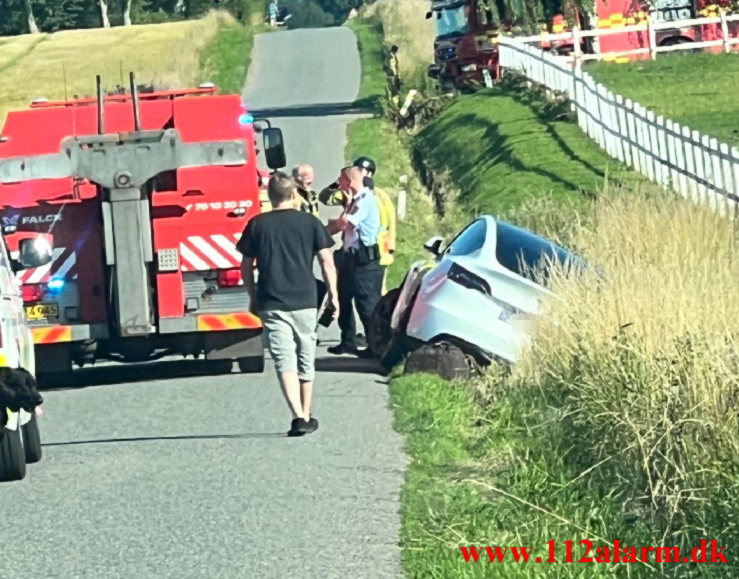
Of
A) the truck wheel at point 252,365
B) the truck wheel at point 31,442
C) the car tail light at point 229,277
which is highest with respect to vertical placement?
the car tail light at point 229,277

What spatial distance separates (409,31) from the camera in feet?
209

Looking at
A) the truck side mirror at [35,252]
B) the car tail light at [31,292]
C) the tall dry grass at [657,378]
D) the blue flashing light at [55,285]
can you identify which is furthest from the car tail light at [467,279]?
the car tail light at [31,292]

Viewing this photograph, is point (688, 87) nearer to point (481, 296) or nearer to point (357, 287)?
point (357, 287)

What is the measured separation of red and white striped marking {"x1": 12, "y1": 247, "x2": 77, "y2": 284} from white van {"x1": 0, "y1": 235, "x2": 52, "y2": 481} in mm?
3737

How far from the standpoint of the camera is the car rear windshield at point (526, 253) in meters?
14.2

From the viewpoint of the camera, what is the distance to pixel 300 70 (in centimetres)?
5831

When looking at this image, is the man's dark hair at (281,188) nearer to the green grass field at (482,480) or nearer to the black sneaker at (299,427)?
the black sneaker at (299,427)

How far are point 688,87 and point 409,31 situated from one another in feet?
96.4

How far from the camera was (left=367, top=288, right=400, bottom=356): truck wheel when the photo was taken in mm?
16172

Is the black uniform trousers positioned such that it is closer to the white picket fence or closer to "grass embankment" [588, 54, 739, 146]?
the white picket fence

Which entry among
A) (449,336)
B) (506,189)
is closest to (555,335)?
(449,336)

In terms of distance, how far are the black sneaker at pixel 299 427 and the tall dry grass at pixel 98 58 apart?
127 ft

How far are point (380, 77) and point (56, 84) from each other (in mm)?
11904

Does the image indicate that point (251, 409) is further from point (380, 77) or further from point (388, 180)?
point (380, 77)
